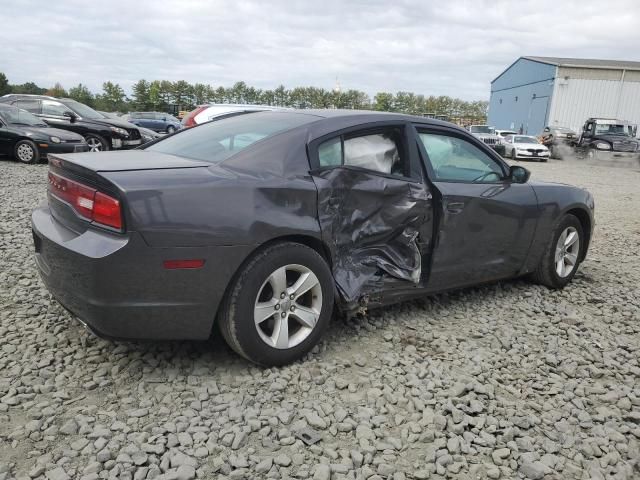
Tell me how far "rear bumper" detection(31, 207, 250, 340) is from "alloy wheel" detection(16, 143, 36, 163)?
1038 centimetres

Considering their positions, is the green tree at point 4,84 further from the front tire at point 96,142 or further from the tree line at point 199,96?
the front tire at point 96,142

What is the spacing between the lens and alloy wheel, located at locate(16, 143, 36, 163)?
1178cm

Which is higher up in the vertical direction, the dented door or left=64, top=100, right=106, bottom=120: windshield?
left=64, top=100, right=106, bottom=120: windshield

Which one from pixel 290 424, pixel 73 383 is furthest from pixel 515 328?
pixel 73 383

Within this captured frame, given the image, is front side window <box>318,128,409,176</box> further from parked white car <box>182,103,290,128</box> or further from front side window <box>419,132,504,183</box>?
parked white car <box>182,103,290,128</box>

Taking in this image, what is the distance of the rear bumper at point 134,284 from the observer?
2.54 meters

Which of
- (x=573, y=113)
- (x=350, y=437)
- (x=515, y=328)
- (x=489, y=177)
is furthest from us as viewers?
(x=573, y=113)

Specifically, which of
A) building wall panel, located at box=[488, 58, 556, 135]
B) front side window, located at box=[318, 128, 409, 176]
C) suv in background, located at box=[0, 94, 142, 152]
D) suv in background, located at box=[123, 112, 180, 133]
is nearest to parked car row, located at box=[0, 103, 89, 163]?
suv in background, located at box=[0, 94, 142, 152]

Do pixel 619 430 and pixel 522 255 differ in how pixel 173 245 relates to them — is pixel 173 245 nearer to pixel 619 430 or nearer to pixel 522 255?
pixel 619 430

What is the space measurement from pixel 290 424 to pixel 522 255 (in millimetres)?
2681

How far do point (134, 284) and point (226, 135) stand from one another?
1353 mm

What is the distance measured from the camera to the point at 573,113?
37.2 meters

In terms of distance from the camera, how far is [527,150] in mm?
23812

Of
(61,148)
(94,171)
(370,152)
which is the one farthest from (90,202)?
(61,148)
